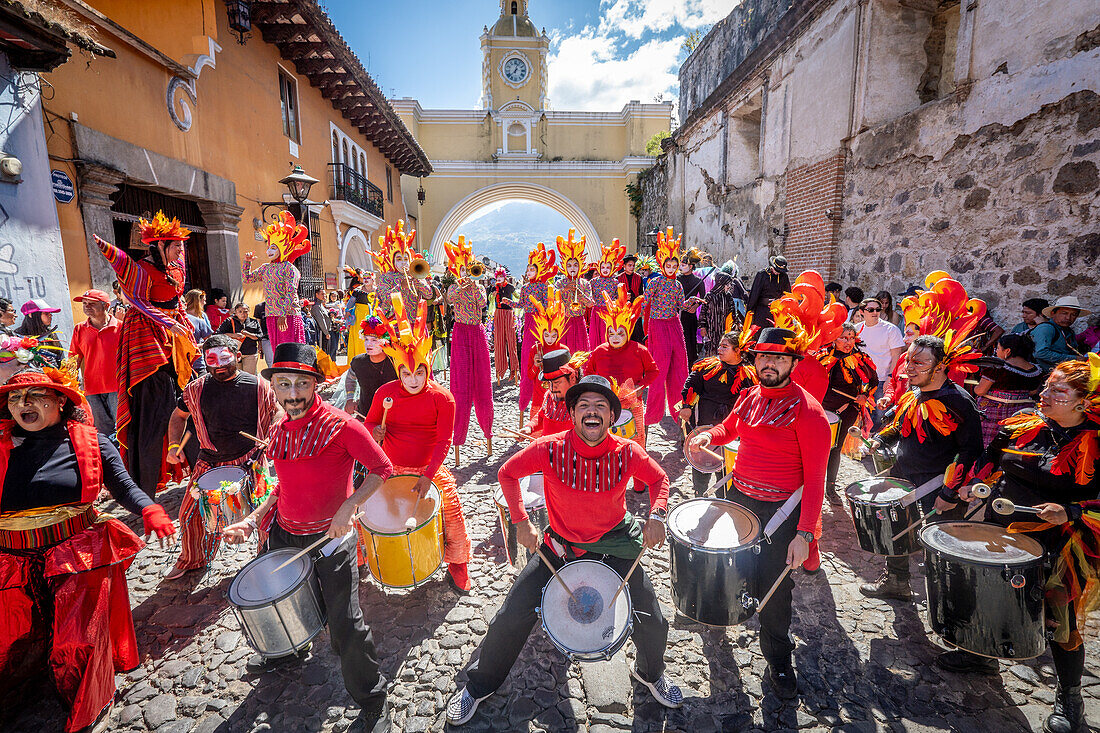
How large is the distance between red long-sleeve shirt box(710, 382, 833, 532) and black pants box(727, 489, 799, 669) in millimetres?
185

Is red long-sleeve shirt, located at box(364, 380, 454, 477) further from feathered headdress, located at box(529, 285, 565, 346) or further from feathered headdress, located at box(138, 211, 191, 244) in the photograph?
feathered headdress, located at box(138, 211, 191, 244)

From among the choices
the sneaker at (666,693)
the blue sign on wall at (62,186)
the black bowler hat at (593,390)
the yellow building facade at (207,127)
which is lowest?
the sneaker at (666,693)

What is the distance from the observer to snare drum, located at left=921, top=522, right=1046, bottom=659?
2.56 meters

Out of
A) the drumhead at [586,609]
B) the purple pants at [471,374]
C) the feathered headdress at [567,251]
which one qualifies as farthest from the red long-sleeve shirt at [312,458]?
the feathered headdress at [567,251]

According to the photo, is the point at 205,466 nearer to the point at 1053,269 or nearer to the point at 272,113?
the point at 1053,269

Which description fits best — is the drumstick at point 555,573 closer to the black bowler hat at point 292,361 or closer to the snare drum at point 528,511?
the snare drum at point 528,511

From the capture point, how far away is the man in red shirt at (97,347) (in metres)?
5.24

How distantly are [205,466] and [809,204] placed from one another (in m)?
10.2

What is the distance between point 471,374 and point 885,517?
188 inches

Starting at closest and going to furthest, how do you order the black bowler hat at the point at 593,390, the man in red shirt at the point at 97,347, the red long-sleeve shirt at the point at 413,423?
the black bowler hat at the point at 593,390 < the red long-sleeve shirt at the point at 413,423 < the man in red shirt at the point at 97,347

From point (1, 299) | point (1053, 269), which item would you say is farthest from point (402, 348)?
point (1053, 269)

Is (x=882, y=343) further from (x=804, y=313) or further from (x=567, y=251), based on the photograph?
(x=567, y=251)

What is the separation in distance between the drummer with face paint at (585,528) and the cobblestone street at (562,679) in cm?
25

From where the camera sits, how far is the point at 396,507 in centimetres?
333
